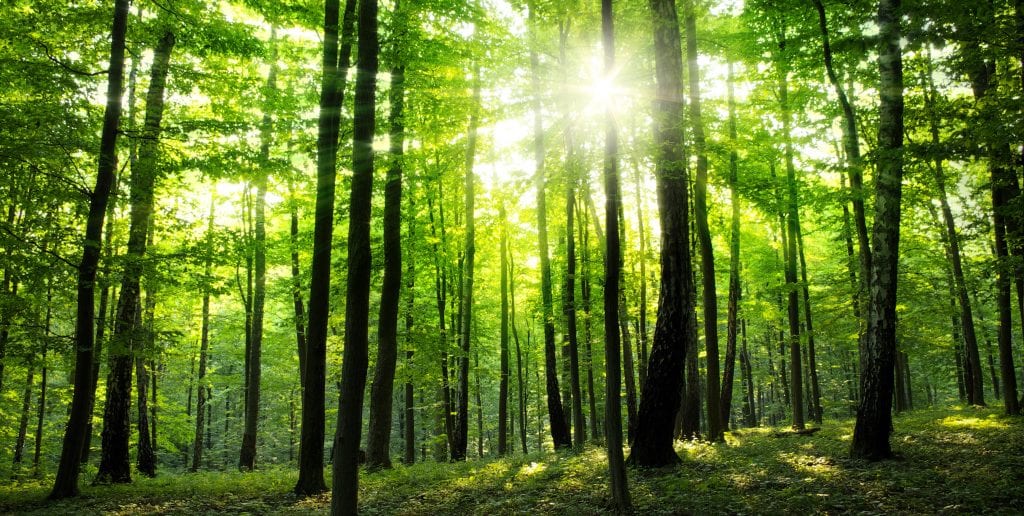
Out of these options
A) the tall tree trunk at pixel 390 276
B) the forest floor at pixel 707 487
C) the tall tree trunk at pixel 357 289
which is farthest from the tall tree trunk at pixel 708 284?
the tall tree trunk at pixel 357 289

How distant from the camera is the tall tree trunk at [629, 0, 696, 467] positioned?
32.4 feet

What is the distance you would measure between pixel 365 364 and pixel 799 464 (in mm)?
7839

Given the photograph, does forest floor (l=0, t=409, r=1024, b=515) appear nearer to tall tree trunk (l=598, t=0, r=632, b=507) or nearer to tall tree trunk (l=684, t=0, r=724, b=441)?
tall tree trunk (l=598, t=0, r=632, b=507)

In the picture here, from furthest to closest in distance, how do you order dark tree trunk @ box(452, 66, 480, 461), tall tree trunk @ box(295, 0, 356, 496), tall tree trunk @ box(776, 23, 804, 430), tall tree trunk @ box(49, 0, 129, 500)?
dark tree trunk @ box(452, 66, 480, 461) → tall tree trunk @ box(776, 23, 804, 430) → tall tree trunk @ box(295, 0, 356, 496) → tall tree trunk @ box(49, 0, 129, 500)

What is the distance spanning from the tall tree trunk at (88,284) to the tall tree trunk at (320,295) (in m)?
3.73

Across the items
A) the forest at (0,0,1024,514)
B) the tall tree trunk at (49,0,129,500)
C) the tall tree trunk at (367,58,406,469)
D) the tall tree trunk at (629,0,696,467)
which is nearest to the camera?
the forest at (0,0,1024,514)

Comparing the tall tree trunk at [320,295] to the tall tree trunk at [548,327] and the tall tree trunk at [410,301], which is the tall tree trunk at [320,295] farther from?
the tall tree trunk at [548,327]

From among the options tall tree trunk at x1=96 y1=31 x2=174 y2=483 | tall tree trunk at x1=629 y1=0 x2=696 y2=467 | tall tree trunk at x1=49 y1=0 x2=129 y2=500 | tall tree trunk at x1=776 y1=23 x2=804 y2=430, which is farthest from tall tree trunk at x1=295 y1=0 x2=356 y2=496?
tall tree trunk at x1=776 y1=23 x2=804 y2=430

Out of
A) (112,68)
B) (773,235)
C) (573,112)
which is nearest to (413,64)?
(573,112)

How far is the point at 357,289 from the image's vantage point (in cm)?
799

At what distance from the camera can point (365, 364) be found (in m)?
7.84

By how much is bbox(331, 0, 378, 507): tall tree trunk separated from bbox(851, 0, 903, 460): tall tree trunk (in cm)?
849

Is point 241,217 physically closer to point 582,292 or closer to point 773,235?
point 582,292

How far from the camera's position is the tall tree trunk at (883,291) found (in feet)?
30.4
